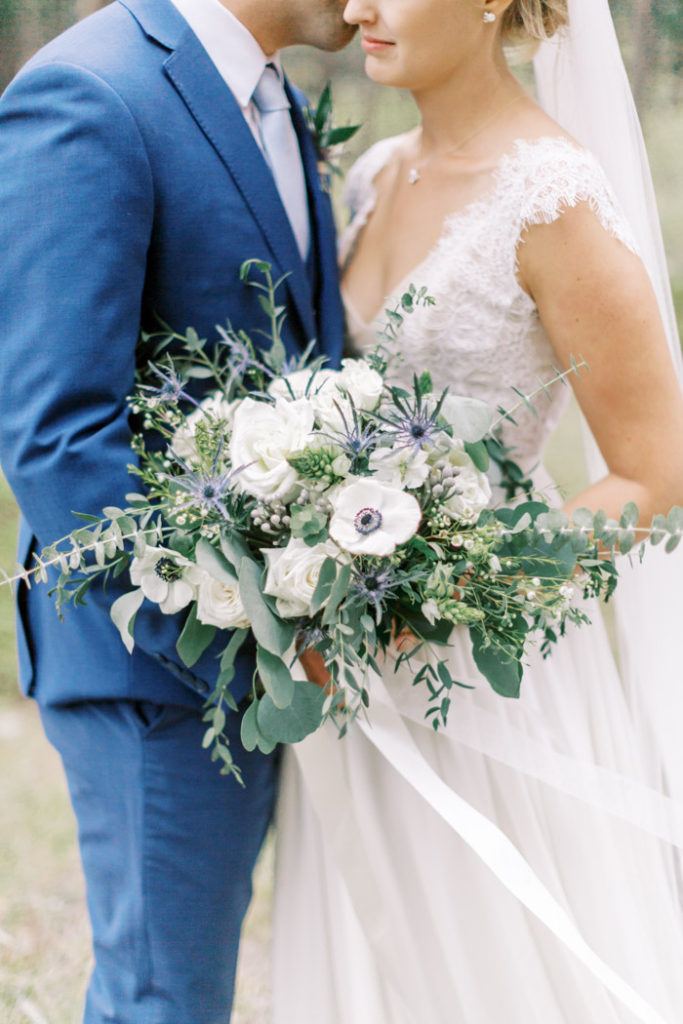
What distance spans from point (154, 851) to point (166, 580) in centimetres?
59

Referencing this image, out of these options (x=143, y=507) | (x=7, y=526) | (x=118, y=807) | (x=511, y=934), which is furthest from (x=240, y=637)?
(x=7, y=526)

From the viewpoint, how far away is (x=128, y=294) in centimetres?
147

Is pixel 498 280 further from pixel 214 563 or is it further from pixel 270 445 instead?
pixel 214 563

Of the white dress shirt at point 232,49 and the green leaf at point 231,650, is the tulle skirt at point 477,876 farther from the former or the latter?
the white dress shirt at point 232,49

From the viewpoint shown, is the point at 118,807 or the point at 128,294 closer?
the point at 128,294

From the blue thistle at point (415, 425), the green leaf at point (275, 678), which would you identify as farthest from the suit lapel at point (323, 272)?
the green leaf at point (275, 678)

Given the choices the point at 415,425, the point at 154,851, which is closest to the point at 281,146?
the point at 415,425

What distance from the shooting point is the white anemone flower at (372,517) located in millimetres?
1174

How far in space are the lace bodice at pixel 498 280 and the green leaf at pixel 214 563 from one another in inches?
22.6

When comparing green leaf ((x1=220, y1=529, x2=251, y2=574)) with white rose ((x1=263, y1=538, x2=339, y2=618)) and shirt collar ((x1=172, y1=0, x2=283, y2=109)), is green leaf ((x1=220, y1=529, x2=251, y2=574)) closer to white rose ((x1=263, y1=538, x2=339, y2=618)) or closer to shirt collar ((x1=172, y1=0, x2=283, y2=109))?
white rose ((x1=263, y1=538, x2=339, y2=618))

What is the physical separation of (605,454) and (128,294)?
0.94 meters

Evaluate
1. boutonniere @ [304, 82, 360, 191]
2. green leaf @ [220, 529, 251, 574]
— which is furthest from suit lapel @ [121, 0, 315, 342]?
green leaf @ [220, 529, 251, 574]

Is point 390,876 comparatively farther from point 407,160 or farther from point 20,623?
point 407,160

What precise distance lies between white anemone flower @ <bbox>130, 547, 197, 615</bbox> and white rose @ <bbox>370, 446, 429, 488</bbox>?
312 millimetres
